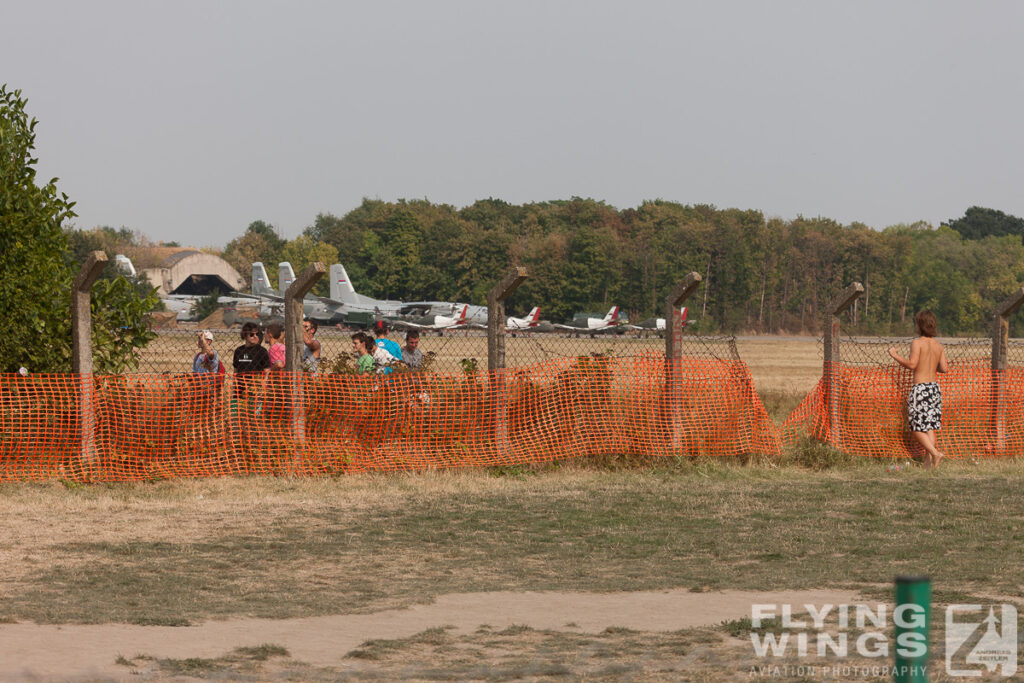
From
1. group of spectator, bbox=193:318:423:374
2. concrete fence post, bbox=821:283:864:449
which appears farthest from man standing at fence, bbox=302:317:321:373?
concrete fence post, bbox=821:283:864:449

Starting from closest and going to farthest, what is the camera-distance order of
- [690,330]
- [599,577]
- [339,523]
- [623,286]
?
1. [599,577]
2. [339,523]
3. [690,330]
4. [623,286]

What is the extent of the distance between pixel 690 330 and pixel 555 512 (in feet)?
245

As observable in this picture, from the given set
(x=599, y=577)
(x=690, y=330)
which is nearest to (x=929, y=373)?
(x=599, y=577)

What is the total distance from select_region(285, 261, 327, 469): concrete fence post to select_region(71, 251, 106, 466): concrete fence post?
5.92ft

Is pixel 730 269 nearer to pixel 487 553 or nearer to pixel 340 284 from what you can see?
pixel 340 284

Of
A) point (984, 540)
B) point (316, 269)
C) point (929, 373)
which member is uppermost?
point (316, 269)

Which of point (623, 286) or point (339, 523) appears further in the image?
point (623, 286)

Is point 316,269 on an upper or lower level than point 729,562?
upper

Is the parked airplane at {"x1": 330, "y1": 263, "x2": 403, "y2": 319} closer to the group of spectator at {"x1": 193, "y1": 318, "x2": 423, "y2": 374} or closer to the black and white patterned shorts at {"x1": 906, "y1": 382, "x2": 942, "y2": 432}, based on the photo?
the group of spectator at {"x1": 193, "y1": 318, "x2": 423, "y2": 374}

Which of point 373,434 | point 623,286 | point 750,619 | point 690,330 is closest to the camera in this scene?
point 750,619

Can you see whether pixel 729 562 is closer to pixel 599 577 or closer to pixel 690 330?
pixel 599 577

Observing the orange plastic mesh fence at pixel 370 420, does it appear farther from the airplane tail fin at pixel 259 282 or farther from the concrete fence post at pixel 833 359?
the airplane tail fin at pixel 259 282

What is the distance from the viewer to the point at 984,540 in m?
8.16

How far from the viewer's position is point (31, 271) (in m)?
11.5
